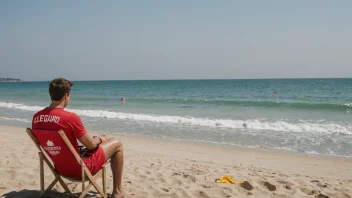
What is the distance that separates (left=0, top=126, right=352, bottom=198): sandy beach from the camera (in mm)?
4438

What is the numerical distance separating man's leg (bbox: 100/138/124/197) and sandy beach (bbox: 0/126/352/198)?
0.34 metres

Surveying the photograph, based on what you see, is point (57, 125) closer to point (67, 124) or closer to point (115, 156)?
point (67, 124)

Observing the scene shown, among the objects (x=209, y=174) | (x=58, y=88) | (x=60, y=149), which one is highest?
(x=58, y=88)

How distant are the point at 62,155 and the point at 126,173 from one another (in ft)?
6.98

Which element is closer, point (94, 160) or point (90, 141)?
point (90, 141)

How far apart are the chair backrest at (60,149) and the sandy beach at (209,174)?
2.54 feet

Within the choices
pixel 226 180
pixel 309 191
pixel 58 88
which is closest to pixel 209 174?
pixel 226 180

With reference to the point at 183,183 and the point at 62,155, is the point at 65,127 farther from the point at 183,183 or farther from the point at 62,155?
the point at 183,183

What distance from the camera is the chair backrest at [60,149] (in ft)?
10.6

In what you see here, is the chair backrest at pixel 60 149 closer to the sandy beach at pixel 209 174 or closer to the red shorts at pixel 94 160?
the red shorts at pixel 94 160

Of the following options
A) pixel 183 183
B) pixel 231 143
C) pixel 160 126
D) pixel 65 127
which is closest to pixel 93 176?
pixel 65 127

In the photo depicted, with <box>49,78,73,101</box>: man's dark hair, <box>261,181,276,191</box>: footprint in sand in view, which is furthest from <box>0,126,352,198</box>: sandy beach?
<box>49,78,73,101</box>: man's dark hair

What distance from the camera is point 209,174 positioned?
551 centimetres

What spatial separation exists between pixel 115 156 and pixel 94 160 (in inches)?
12.2
